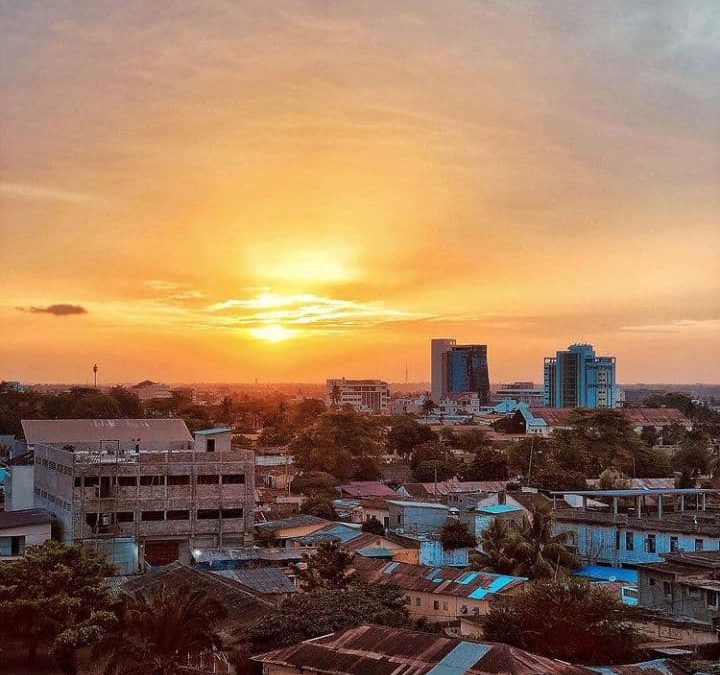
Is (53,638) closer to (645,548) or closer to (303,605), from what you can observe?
(303,605)

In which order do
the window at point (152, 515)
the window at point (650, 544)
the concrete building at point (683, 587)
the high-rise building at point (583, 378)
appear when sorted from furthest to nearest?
the high-rise building at point (583, 378), the window at point (152, 515), the window at point (650, 544), the concrete building at point (683, 587)

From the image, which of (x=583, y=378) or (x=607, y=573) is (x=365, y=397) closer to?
(x=583, y=378)

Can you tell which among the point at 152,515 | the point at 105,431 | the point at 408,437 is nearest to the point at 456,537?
the point at 152,515

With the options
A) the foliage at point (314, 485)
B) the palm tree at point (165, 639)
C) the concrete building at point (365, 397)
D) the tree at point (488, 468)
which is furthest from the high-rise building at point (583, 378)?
the palm tree at point (165, 639)

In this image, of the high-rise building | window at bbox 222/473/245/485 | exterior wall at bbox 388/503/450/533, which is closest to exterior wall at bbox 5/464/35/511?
window at bbox 222/473/245/485

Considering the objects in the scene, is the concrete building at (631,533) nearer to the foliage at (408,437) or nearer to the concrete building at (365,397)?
the foliage at (408,437)

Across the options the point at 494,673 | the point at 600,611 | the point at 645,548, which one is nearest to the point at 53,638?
the point at 494,673
